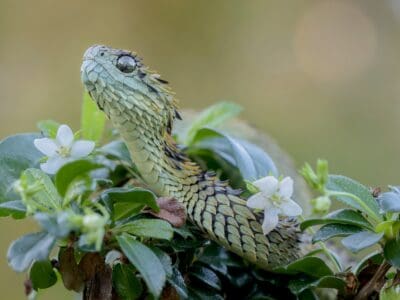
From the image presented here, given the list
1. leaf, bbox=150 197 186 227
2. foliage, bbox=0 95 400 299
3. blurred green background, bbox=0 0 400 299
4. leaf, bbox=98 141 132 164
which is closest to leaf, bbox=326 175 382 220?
foliage, bbox=0 95 400 299

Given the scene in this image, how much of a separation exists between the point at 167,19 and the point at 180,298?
6.47 ft

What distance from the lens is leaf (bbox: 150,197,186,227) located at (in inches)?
20.5

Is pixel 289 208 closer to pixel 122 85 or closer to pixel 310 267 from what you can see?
pixel 310 267

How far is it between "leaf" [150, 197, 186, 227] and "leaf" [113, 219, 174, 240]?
0.08 feet

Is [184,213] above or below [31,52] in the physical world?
above

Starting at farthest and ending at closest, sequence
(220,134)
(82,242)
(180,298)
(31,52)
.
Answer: (31,52), (220,134), (180,298), (82,242)

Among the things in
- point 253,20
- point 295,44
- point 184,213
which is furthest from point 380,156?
point 184,213

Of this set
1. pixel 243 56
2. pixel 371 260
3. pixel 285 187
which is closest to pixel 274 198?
pixel 285 187

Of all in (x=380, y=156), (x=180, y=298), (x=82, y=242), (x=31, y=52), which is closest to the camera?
(x=82, y=242)

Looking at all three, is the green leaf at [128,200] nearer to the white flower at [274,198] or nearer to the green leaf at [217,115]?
the white flower at [274,198]

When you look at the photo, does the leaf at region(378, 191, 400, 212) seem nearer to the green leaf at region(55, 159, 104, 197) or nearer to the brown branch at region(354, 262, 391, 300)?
the brown branch at region(354, 262, 391, 300)

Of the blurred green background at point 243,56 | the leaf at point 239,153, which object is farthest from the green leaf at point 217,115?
the blurred green background at point 243,56

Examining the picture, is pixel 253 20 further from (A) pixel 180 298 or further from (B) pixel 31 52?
(A) pixel 180 298

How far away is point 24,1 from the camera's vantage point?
2418mm
